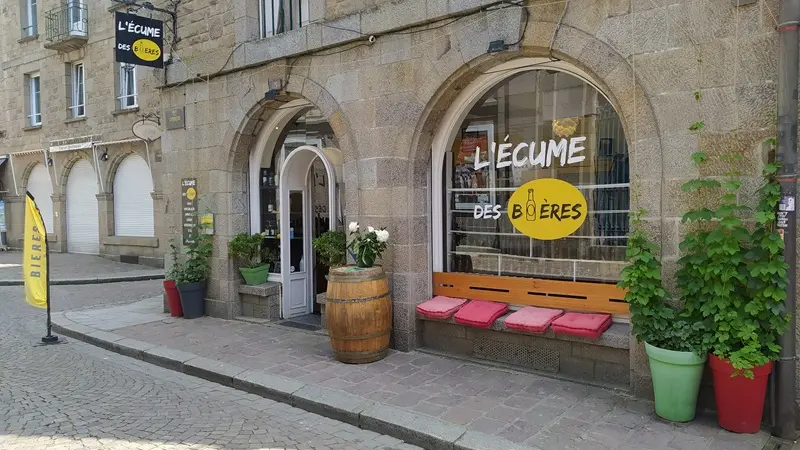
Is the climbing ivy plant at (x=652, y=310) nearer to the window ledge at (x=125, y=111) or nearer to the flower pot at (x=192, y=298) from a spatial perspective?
the flower pot at (x=192, y=298)

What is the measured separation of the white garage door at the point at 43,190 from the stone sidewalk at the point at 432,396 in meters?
16.1

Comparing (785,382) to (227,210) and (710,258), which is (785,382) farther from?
(227,210)

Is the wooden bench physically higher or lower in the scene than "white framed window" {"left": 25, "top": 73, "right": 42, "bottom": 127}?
lower

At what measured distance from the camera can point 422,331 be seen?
6578 millimetres

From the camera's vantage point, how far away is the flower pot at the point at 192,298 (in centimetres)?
866

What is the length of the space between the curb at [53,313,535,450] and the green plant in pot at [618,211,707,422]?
125 cm

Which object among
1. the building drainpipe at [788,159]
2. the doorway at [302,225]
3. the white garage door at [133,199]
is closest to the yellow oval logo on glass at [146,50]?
the doorway at [302,225]

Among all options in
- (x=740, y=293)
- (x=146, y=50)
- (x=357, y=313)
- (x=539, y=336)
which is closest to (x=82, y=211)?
(x=146, y=50)

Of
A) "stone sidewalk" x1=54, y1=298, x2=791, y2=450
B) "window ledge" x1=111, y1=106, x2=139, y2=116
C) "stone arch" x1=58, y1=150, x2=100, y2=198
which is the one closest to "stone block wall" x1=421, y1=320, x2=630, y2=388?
"stone sidewalk" x1=54, y1=298, x2=791, y2=450

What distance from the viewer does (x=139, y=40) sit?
856 cm

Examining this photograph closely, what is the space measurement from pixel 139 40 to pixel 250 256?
3694 mm

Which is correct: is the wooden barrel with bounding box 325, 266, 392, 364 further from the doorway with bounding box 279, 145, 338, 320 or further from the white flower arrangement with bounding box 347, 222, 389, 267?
the doorway with bounding box 279, 145, 338, 320

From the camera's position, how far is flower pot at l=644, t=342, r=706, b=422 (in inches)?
167

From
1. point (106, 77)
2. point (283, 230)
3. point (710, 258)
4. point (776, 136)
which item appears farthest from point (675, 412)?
point (106, 77)
